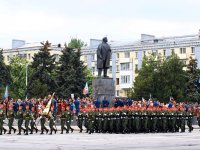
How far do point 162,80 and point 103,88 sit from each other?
34.4 meters

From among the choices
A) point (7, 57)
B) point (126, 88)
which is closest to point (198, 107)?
point (126, 88)

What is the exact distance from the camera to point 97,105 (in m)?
29.8

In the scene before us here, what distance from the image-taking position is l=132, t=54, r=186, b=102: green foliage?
210ft

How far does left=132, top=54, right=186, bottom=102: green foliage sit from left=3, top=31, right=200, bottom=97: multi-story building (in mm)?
12737

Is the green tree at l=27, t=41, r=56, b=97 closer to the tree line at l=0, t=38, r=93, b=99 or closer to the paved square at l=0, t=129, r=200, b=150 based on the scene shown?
the tree line at l=0, t=38, r=93, b=99

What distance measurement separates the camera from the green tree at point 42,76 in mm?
62219

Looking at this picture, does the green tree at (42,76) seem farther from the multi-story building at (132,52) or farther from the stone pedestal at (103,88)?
the stone pedestal at (103,88)

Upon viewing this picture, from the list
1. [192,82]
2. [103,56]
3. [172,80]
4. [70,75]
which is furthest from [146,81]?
[103,56]

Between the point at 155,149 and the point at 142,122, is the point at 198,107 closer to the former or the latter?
the point at 142,122

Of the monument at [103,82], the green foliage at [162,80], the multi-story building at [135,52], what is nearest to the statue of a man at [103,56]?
the monument at [103,82]

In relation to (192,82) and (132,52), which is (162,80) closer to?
(192,82)

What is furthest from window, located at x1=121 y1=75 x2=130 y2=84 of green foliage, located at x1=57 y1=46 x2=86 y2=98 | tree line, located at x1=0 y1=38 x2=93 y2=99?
green foliage, located at x1=57 y1=46 x2=86 y2=98

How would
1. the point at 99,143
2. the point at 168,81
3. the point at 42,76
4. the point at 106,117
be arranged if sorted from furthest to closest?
the point at 168,81
the point at 42,76
the point at 106,117
the point at 99,143

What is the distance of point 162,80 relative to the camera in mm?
64938
